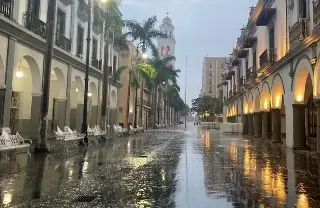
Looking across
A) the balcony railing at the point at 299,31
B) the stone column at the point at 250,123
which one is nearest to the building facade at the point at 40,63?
the balcony railing at the point at 299,31

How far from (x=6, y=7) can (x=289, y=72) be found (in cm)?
1432

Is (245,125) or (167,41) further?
(167,41)

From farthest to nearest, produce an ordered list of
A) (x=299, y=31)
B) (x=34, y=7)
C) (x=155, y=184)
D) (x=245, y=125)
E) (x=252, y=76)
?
1. (x=245, y=125)
2. (x=252, y=76)
3. (x=34, y=7)
4. (x=299, y=31)
5. (x=155, y=184)

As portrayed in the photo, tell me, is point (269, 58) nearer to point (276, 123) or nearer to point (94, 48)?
point (276, 123)

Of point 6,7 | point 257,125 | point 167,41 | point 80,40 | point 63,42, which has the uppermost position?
point 167,41

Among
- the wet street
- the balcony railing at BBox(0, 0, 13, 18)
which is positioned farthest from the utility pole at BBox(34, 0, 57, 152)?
the wet street

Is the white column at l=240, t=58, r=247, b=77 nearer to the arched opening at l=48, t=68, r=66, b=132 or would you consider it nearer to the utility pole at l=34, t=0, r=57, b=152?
the arched opening at l=48, t=68, r=66, b=132

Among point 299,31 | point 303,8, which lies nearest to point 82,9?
point 303,8

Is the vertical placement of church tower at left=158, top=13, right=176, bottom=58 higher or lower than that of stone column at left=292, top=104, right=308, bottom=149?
higher

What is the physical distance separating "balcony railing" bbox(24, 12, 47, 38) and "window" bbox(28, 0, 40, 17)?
40 cm

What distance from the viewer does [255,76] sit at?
27.6 metres

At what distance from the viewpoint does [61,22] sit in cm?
2167

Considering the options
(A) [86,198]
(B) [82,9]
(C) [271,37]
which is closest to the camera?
(A) [86,198]

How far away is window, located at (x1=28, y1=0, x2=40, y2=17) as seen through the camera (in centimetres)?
1740
